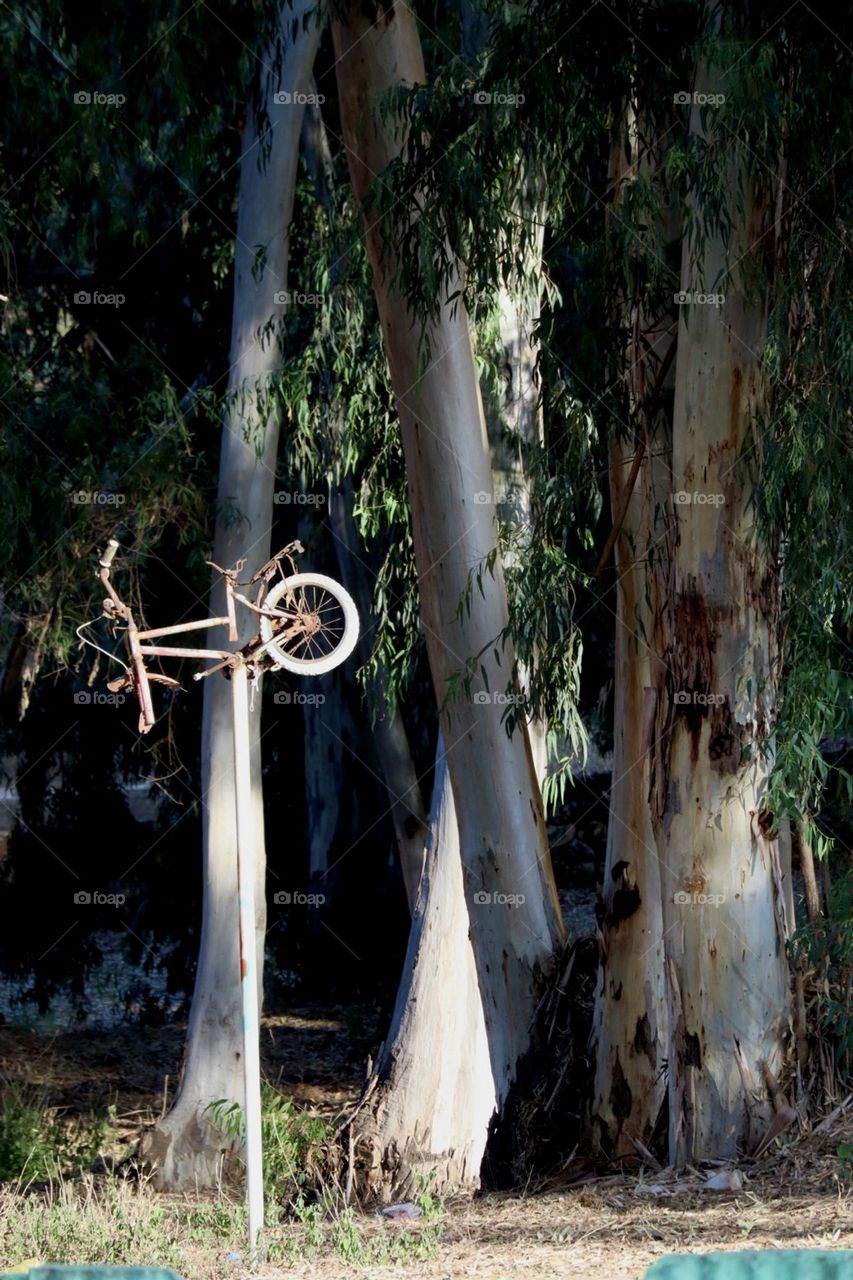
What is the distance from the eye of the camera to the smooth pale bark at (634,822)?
5766mm

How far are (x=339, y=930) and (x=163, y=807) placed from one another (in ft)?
5.73

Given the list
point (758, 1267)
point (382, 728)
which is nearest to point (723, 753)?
point (758, 1267)

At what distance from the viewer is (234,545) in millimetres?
9180

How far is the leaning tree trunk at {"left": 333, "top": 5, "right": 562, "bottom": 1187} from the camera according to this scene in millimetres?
6117

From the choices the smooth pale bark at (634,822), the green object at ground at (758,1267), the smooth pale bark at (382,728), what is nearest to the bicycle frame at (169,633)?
the smooth pale bark at (634,822)

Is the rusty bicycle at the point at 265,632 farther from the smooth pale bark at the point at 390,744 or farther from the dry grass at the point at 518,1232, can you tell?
the smooth pale bark at the point at 390,744

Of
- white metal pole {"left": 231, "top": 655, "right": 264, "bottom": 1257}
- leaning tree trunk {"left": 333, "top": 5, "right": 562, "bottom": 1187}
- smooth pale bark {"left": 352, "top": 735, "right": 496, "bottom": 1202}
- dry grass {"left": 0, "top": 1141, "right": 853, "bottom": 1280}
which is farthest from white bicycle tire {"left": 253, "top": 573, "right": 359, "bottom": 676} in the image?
smooth pale bark {"left": 352, "top": 735, "right": 496, "bottom": 1202}

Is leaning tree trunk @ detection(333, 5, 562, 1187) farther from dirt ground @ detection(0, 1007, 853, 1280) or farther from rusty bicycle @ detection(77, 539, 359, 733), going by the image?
rusty bicycle @ detection(77, 539, 359, 733)

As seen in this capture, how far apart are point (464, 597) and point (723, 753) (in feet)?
4.53

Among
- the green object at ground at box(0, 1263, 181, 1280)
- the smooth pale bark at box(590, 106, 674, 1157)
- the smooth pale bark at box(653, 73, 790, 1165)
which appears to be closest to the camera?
the green object at ground at box(0, 1263, 181, 1280)

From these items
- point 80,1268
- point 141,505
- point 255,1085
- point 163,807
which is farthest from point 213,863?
point 80,1268

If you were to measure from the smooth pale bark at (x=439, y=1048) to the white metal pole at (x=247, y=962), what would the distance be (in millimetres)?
2757

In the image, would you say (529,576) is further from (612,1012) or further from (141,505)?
(141,505)

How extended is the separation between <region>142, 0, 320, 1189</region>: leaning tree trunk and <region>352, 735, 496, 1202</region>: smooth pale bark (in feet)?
4.87
